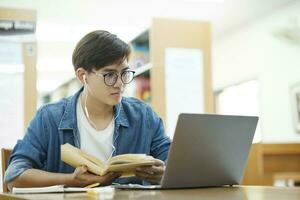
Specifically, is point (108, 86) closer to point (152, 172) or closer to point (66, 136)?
point (66, 136)

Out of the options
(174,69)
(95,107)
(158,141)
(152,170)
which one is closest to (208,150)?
(152,170)

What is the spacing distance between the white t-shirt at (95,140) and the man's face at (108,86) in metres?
0.11

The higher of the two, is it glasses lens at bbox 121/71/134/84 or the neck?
glasses lens at bbox 121/71/134/84

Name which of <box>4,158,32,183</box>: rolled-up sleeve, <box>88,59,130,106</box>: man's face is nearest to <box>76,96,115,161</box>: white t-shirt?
<box>88,59,130,106</box>: man's face

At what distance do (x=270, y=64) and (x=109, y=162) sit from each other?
530 cm

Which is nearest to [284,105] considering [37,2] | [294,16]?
[294,16]

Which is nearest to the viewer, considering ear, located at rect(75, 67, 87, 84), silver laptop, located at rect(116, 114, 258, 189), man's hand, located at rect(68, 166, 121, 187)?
silver laptop, located at rect(116, 114, 258, 189)

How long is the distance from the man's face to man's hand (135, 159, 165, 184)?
0.32 meters

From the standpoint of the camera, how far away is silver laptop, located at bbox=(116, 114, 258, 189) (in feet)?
4.08

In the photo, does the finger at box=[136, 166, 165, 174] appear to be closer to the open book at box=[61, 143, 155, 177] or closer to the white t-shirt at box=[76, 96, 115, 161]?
the open book at box=[61, 143, 155, 177]

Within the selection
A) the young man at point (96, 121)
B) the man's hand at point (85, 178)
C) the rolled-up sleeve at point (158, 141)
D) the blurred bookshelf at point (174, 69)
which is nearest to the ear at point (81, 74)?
the young man at point (96, 121)

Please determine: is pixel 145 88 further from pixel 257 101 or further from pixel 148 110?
pixel 257 101

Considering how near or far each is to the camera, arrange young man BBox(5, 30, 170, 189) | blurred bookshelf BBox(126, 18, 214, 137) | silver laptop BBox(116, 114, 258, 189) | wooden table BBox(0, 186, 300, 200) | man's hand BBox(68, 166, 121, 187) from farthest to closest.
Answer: blurred bookshelf BBox(126, 18, 214, 137)
young man BBox(5, 30, 170, 189)
man's hand BBox(68, 166, 121, 187)
silver laptop BBox(116, 114, 258, 189)
wooden table BBox(0, 186, 300, 200)

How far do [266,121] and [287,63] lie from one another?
94 centimetres
